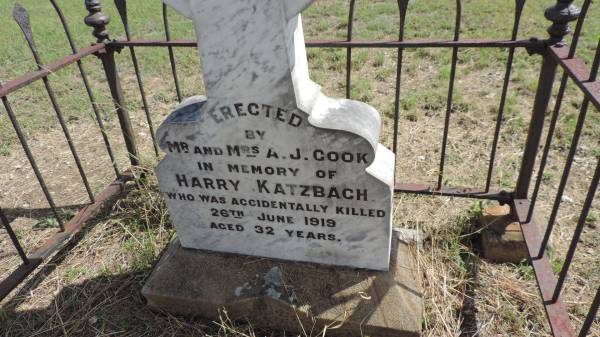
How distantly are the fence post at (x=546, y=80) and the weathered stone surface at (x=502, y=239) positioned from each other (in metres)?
0.16

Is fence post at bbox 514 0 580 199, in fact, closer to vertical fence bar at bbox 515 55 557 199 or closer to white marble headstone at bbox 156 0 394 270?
vertical fence bar at bbox 515 55 557 199

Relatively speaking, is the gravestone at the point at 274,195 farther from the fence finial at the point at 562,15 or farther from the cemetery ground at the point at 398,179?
the fence finial at the point at 562,15

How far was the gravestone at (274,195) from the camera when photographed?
6.18 feet

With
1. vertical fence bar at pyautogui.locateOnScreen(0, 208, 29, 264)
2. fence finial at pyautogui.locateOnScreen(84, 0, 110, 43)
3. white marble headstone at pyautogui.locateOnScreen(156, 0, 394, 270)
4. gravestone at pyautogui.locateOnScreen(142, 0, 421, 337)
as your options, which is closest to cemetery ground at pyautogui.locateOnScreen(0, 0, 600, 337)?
gravestone at pyautogui.locateOnScreen(142, 0, 421, 337)

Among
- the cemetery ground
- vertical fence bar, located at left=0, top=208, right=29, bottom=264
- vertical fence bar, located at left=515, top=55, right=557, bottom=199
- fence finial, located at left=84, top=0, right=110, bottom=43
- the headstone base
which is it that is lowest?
the cemetery ground

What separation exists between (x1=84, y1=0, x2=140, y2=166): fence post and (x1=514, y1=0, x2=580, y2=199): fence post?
2.43 metres

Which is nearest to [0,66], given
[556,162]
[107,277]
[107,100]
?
[107,100]

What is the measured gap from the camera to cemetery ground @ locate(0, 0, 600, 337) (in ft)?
7.80

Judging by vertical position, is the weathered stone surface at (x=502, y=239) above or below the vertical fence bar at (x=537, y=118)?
below

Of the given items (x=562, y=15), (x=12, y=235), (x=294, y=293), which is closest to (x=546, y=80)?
(x=562, y=15)

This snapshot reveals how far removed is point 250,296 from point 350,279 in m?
0.51

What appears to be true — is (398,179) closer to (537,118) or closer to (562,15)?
(537,118)

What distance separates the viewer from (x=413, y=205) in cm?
306

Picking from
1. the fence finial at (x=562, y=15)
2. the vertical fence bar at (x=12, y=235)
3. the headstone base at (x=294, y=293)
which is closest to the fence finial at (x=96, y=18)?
the vertical fence bar at (x=12, y=235)
